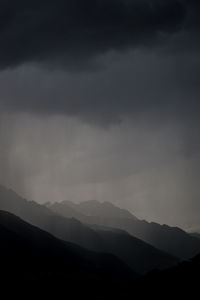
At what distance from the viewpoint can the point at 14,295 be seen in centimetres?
15788

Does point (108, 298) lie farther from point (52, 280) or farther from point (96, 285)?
point (52, 280)

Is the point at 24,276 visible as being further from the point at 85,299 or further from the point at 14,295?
the point at 85,299

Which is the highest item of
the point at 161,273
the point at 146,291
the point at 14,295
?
the point at 161,273

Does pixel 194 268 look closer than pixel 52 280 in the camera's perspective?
Yes

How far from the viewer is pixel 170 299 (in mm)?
104500

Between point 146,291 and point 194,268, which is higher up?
point 194,268

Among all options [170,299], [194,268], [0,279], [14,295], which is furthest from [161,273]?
[0,279]

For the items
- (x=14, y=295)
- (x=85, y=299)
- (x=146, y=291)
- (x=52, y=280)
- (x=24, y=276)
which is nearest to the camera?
(x=146, y=291)

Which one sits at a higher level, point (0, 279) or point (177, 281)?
point (177, 281)

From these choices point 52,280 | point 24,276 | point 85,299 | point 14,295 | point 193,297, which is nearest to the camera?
point 193,297

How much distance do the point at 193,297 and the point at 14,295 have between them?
251 feet

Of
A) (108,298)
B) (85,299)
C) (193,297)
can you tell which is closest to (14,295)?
(85,299)

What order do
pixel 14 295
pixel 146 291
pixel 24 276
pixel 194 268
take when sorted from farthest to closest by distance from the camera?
pixel 24 276 < pixel 14 295 < pixel 194 268 < pixel 146 291

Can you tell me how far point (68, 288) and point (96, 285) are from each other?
37.6 feet
